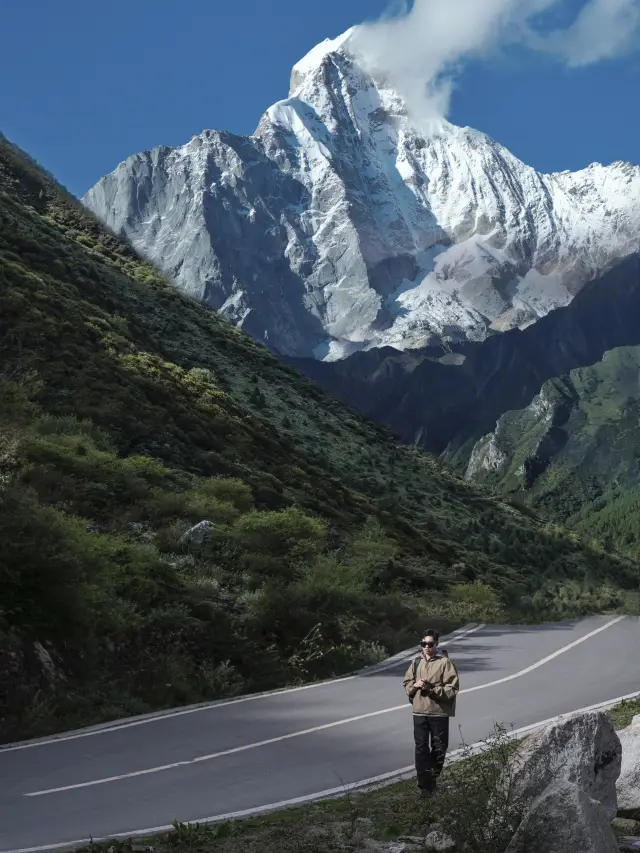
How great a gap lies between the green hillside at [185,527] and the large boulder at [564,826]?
275 inches

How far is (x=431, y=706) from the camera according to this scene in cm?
875

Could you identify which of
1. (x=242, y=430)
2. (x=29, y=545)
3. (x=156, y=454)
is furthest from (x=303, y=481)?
(x=29, y=545)

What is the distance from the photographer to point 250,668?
14.9m

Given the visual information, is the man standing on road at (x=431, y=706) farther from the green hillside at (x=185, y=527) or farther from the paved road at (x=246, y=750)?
the green hillside at (x=185, y=527)

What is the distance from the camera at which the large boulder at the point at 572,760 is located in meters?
6.44

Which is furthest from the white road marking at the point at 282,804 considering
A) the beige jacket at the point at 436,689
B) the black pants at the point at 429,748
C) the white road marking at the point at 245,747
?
the white road marking at the point at 245,747

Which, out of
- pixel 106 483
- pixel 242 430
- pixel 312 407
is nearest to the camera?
pixel 106 483

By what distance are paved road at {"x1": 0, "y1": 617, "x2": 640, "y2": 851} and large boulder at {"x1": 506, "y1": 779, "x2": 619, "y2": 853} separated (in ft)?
10.2

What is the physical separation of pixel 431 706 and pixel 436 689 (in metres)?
0.17

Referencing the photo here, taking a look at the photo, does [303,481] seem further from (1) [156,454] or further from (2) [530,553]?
(2) [530,553]

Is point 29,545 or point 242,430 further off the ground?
point 242,430

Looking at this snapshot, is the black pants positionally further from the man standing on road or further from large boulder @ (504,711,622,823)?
large boulder @ (504,711,622,823)

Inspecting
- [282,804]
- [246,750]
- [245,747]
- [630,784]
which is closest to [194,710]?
[245,747]

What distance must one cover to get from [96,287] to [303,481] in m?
21.9
